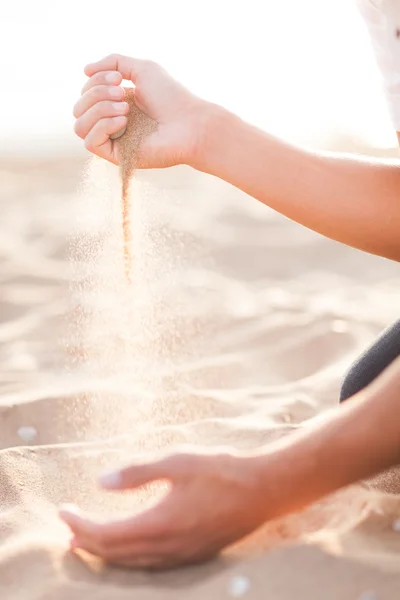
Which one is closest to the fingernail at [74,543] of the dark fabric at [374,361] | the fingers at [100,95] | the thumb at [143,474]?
the thumb at [143,474]

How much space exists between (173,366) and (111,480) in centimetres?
95

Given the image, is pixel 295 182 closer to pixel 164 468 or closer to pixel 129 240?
pixel 129 240

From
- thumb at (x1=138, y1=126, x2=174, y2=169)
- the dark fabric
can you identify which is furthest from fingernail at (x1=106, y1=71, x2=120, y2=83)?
the dark fabric

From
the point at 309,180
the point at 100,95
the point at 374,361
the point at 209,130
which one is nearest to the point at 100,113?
the point at 100,95

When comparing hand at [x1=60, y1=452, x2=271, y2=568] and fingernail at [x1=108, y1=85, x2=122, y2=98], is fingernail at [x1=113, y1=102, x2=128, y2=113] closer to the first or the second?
fingernail at [x1=108, y1=85, x2=122, y2=98]

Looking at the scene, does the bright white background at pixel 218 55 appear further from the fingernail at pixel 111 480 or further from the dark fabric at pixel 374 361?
the fingernail at pixel 111 480

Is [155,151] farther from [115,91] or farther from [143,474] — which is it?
[143,474]

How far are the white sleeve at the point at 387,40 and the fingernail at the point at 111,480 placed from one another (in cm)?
75

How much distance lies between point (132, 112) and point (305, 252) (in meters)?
1.44

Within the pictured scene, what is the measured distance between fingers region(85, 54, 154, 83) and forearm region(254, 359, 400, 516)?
2.37ft

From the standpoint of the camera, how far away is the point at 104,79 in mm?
1421

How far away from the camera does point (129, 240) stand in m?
1.55

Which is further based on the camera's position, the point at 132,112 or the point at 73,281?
the point at 73,281

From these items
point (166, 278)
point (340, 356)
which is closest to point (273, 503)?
point (340, 356)
